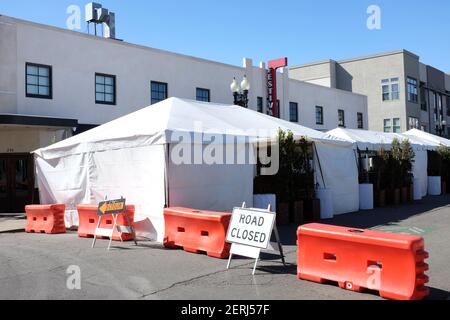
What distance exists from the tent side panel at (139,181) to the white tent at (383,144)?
8.24 m

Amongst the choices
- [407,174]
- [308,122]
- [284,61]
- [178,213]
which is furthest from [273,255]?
[308,122]

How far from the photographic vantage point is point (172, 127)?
10.7 m

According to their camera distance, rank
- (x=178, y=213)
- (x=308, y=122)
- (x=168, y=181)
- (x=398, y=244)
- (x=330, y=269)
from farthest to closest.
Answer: (x=308, y=122), (x=168, y=181), (x=178, y=213), (x=330, y=269), (x=398, y=244)

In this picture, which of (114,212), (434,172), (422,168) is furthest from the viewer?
(434,172)

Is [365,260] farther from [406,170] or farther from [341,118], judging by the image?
[341,118]

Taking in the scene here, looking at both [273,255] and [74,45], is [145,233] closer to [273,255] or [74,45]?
[273,255]

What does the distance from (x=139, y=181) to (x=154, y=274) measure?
419 centimetres

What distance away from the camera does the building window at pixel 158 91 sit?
22.7 metres

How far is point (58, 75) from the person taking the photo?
1911 cm

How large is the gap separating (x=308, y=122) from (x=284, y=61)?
6.24m

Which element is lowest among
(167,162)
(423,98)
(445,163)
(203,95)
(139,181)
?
(139,181)

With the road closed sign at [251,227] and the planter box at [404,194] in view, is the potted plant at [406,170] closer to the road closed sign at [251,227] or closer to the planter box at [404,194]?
the planter box at [404,194]

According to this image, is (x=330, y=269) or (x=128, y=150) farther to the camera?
(x=128, y=150)

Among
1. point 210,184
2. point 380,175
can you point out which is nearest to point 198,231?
point 210,184
